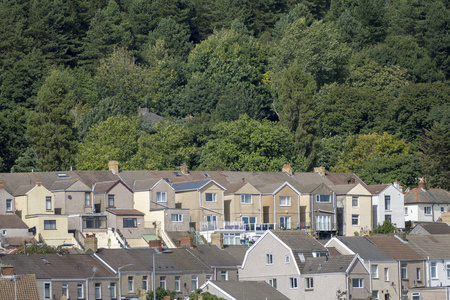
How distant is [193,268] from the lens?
88750 millimetres

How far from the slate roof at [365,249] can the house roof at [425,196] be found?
34.9 m

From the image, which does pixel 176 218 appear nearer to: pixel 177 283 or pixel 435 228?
pixel 177 283

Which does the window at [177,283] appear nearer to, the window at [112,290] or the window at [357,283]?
the window at [112,290]

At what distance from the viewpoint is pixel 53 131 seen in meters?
131

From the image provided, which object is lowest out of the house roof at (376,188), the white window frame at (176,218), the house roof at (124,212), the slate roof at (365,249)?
the slate roof at (365,249)

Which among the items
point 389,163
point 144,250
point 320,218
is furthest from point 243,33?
point 144,250

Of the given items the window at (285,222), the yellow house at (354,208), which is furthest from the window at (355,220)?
the window at (285,222)

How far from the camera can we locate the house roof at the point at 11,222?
102m

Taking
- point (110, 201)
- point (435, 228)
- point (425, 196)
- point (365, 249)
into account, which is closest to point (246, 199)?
point (110, 201)

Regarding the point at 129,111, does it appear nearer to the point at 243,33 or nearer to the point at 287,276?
the point at 243,33

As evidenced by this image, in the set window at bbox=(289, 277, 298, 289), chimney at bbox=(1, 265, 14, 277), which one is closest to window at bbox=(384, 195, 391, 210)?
window at bbox=(289, 277, 298, 289)

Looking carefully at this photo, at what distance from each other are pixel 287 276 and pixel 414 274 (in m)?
10.9

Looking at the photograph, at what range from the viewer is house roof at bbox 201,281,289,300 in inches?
3113

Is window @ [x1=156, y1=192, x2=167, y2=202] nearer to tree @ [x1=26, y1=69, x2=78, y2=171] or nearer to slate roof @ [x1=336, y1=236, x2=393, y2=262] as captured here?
tree @ [x1=26, y1=69, x2=78, y2=171]
